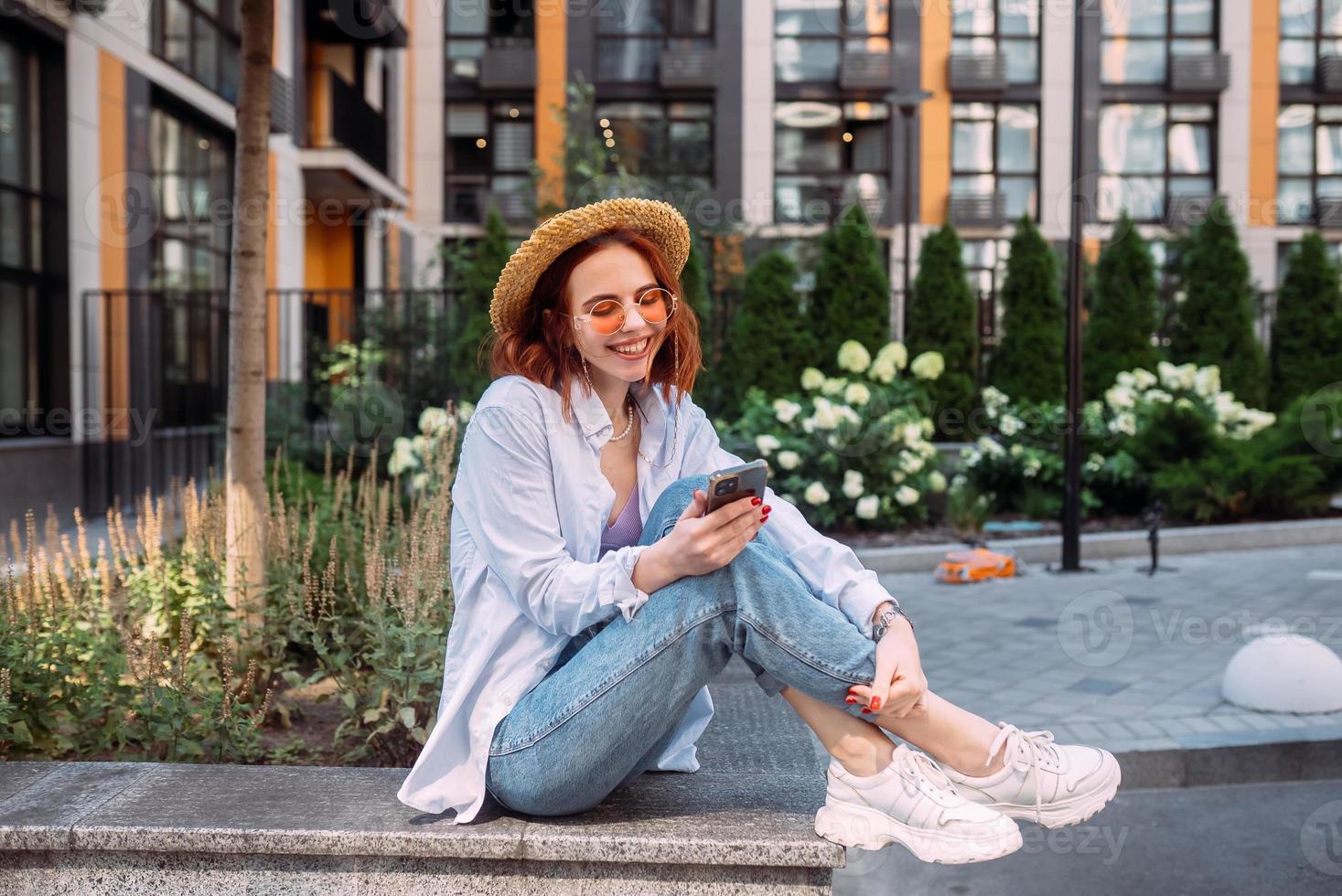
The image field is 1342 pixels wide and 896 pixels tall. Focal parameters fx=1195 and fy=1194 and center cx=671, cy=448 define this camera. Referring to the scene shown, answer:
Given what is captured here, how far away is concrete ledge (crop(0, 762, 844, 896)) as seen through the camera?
238cm

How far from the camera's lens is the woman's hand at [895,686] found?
91.0 inches

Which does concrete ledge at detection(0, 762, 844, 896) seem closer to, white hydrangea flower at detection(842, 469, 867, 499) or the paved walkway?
the paved walkway

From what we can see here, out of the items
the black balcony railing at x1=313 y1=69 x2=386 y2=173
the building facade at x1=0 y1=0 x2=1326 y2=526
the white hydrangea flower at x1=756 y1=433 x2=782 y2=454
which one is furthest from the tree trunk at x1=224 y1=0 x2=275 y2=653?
the building facade at x1=0 y1=0 x2=1326 y2=526

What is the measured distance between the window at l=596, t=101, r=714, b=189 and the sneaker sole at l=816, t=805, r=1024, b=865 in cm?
2168

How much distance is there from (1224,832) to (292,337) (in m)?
13.7

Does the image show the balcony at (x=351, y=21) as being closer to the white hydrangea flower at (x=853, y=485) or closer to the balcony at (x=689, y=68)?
the balcony at (x=689, y=68)

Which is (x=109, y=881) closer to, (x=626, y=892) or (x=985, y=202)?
(x=626, y=892)

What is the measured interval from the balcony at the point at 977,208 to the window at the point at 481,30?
375 inches

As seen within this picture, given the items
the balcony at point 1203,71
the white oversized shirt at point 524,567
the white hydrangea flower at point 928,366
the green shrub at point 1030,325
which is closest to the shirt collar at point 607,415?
the white oversized shirt at point 524,567

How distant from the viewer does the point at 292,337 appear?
1546cm

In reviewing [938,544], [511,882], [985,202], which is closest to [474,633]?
[511,882]

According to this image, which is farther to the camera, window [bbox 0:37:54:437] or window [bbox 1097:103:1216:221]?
window [bbox 1097:103:1216:221]

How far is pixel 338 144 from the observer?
57.7ft

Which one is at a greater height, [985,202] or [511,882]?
[985,202]
